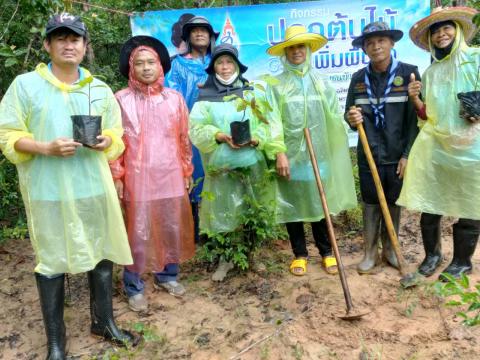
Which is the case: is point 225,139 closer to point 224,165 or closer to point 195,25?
point 224,165

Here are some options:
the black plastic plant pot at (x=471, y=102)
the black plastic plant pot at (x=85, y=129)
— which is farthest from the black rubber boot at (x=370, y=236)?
the black plastic plant pot at (x=85, y=129)

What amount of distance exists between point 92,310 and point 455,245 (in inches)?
105

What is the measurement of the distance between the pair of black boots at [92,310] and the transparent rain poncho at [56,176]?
15 cm

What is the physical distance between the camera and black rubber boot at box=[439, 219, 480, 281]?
3.05 metres

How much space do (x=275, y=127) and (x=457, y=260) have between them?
1.73 meters

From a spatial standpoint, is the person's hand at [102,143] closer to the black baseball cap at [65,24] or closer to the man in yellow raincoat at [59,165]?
the man in yellow raincoat at [59,165]

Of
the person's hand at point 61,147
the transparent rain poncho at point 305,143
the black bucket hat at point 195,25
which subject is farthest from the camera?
the black bucket hat at point 195,25

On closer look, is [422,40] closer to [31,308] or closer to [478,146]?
[478,146]

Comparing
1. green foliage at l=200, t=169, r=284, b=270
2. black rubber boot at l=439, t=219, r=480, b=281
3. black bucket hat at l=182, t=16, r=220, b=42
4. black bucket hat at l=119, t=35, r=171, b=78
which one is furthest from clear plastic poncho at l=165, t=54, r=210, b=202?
black rubber boot at l=439, t=219, r=480, b=281

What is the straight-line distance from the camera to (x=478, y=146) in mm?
2807

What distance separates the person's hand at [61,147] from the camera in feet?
7.13

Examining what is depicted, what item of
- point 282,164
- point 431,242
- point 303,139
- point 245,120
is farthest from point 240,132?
point 431,242

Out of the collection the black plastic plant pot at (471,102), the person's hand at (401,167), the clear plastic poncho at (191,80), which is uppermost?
the clear plastic poncho at (191,80)

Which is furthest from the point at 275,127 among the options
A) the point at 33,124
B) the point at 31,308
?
the point at 31,308
